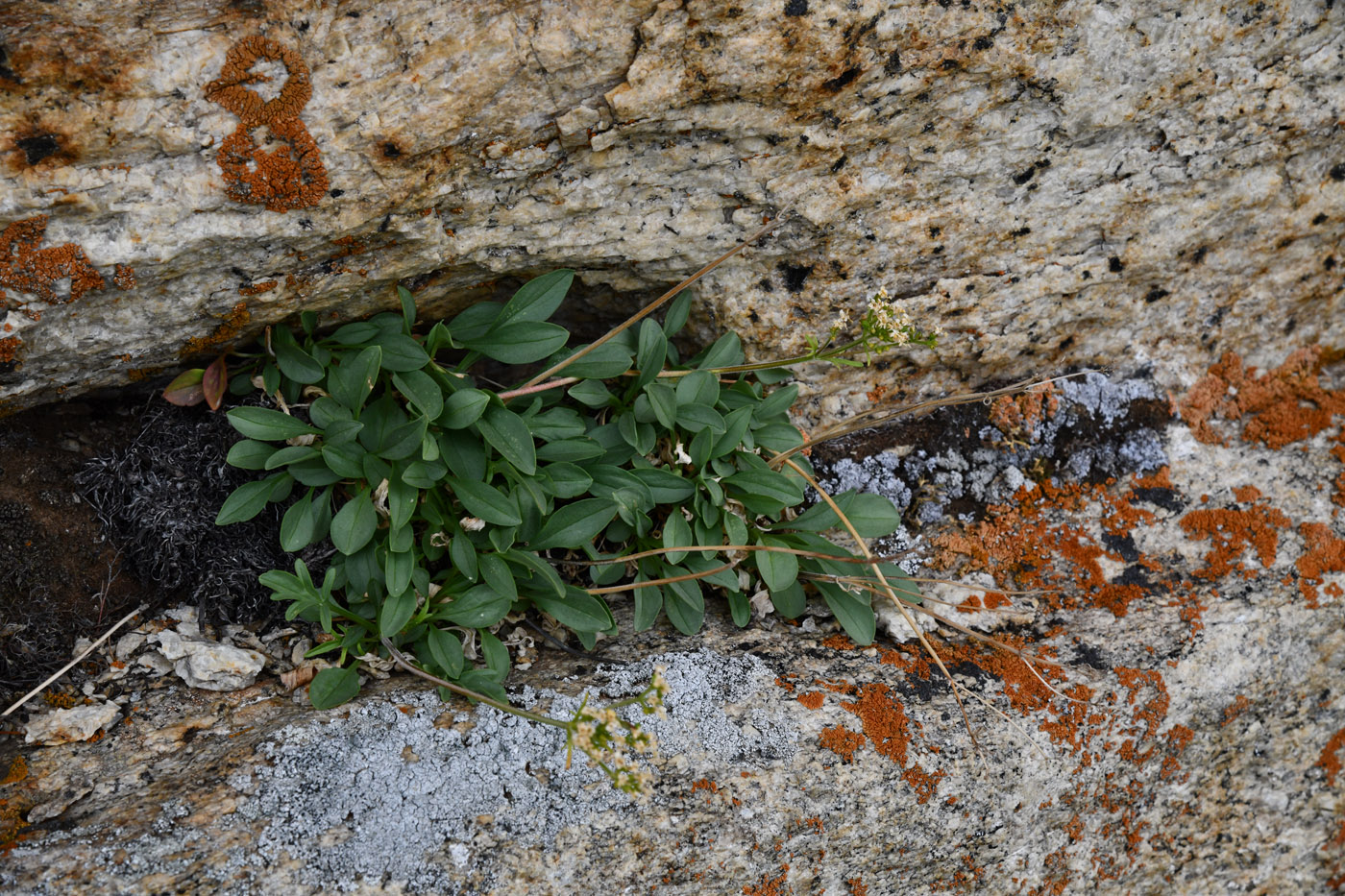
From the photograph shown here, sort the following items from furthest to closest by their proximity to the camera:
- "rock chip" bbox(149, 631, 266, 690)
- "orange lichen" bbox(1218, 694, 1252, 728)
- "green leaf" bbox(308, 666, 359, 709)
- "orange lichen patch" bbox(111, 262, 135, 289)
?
"orange lichen" bbox(1218, 694, 1252, 728), "rock chip" bbox(149, 631, 266, 690), "green leaf" bbox(308, 666, 359, 709), "orange lichen patch" bbox(111, 262, 135, 289)

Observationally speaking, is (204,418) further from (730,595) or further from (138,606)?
(730,595)

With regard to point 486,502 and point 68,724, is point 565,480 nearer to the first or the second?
point 486,502

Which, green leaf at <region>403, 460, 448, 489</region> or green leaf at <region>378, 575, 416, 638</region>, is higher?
green leaf at <region>403, 460, 448, 489</region>

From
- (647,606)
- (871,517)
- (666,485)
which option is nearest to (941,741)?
(871,517)

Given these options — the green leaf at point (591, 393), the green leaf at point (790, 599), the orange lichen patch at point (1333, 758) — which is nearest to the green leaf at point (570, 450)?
the green leaf at point (591, 393)

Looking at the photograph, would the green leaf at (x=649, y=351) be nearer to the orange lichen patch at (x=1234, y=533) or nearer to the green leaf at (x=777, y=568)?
the green leaf at (x=777, y=568)

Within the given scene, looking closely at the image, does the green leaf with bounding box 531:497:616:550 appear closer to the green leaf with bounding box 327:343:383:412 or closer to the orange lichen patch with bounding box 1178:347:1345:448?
the green leaf with bounding box 327:343:383:412

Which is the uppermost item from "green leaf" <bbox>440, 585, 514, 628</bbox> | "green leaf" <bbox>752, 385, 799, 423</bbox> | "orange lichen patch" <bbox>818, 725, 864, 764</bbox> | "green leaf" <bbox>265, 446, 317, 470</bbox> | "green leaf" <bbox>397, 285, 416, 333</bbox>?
"green leaf" <bbox>397, 285, 416, 333</bbox>

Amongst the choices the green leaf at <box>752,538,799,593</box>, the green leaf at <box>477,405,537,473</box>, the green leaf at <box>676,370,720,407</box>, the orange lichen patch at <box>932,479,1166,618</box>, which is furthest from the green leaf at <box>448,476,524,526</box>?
the orange lichen patch at <box>932,479,1166,618</box>
